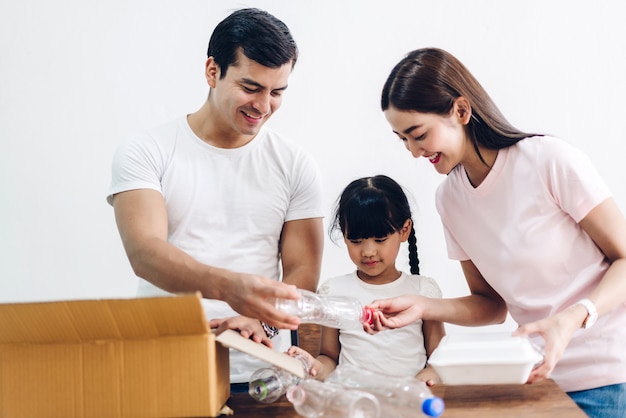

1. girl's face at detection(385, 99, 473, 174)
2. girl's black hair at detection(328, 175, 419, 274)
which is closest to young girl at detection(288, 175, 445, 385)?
girl's black hair at detection(328, 175, 419, 274)

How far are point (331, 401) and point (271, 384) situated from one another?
0.18 metres

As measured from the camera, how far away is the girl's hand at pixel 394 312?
1343 mm

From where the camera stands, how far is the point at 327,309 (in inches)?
62.9

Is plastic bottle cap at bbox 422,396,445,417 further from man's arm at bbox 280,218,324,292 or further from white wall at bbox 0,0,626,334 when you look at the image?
white wall at bbox 0,0,626,334

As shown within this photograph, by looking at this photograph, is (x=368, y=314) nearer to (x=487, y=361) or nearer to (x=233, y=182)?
(x=487, y=361)

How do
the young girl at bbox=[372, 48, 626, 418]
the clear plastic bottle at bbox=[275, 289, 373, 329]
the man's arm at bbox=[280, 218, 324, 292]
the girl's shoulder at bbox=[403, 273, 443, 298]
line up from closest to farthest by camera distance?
the young girl at bbox=[372, 48, 626, 418], the clear plastic bottle at bbox=[275, 289, 373, 329], the man's arm at bbox=[280, 218, 324, 292], the girl's shoulder at bbox=[403, 273, 443, 298]

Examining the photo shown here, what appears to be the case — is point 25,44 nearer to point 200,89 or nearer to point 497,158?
point 200,89

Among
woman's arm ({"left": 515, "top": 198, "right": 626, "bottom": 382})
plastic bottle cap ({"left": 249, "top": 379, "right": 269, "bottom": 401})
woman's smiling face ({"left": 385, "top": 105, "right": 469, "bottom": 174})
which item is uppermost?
woman's smiling face ({"left": 385, "top": 105, "right": 469, "bottom": 174})

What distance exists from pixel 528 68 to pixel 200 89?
1.15m

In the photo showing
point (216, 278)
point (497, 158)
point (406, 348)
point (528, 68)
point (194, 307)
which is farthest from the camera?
point (528, 68)

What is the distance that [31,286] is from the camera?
7.72 ft

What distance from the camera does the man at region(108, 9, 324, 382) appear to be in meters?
1.54

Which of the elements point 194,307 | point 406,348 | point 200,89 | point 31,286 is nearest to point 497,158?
point 406,348

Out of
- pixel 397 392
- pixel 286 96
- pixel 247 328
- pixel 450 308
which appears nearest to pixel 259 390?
pixel 247 328
